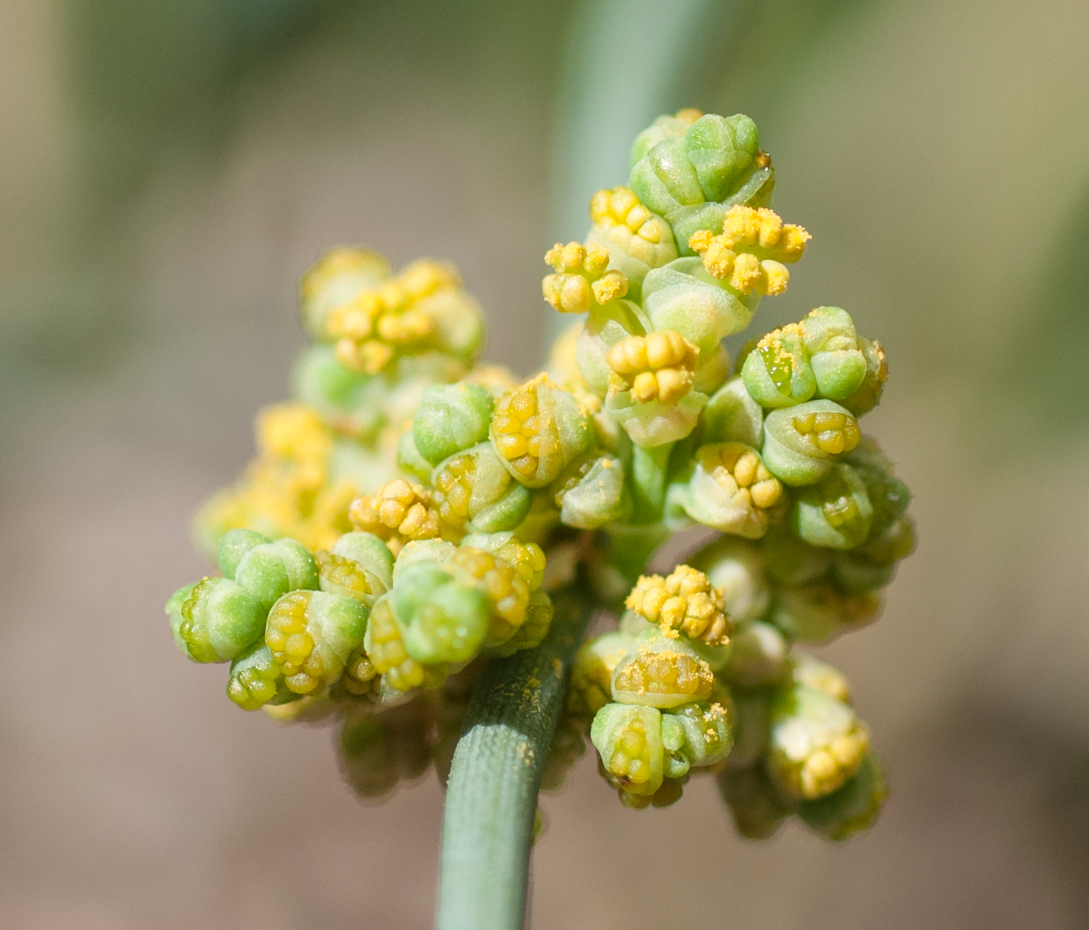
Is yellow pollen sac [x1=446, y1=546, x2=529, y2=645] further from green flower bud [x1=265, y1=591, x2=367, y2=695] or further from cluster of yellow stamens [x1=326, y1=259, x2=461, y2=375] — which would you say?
cluster of yellow stamens [x1=326, y1=259, x2=461, y2=375]

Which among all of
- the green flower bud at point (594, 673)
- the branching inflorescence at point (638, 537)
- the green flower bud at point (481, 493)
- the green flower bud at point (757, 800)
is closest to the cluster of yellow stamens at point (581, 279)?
the branching inflorescence at point (638, 537)

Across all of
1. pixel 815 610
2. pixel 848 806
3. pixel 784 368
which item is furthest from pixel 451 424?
pixel 848 806

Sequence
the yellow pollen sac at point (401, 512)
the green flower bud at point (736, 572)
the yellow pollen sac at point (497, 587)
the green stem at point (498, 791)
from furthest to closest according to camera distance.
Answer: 1. the green flower bud at point (736, 572)
2. the yellow pollen sac at point (401, 512)
3. the yellow pollen sac at point (497, 587)
4. the green stem at point (498, 791)

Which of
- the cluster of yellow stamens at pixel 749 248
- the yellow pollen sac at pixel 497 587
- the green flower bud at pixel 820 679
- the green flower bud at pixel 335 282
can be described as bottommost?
the yellow pollen sac at pixel 497 587

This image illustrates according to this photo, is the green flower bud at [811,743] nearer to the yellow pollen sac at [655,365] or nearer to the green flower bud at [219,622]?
the yellow pollen sac at [655,365]

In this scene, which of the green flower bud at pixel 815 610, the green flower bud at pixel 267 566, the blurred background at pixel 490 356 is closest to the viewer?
the green flower bud at pixel 267 566

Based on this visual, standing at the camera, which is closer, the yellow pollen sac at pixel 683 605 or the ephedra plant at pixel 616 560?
the ephedra plant at pixel 616 560

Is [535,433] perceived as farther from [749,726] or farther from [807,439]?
[749,726]
